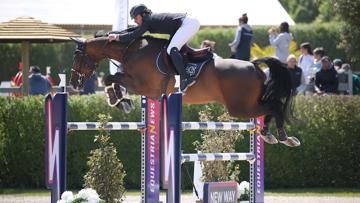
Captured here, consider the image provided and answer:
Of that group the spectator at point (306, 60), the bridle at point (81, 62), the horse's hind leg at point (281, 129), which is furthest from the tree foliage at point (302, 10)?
the bridle at point (81, 62)

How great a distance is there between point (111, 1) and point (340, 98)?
19.6 ft

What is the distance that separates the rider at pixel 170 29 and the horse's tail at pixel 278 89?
3.17 feet

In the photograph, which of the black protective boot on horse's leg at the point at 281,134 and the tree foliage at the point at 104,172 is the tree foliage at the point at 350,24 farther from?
the tree foliage at the point at 104,172

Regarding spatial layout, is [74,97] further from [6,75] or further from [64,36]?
[6,75]

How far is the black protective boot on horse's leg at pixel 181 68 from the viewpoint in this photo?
9.80 meters

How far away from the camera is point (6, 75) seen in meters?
25.3

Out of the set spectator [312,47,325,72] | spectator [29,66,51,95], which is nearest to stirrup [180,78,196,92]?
spectator [312,47,325,72]

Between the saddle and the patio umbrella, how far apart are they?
4509 mm

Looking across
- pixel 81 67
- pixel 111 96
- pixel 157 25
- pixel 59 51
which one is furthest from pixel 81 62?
pixel 59 51

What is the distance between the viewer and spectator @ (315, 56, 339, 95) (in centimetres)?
1472

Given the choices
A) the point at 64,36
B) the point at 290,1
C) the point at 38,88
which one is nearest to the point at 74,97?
the point at 64,36

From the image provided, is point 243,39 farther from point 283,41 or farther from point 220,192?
point 220,192

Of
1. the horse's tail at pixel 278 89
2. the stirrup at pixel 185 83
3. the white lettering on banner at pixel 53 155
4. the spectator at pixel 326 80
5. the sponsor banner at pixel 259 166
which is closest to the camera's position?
the white lettering on banner at pixel 53 155

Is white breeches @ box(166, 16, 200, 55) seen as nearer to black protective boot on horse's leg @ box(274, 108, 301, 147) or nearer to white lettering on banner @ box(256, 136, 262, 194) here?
black protective boot on horse's leg @ box(274, 108, 301, 147)
